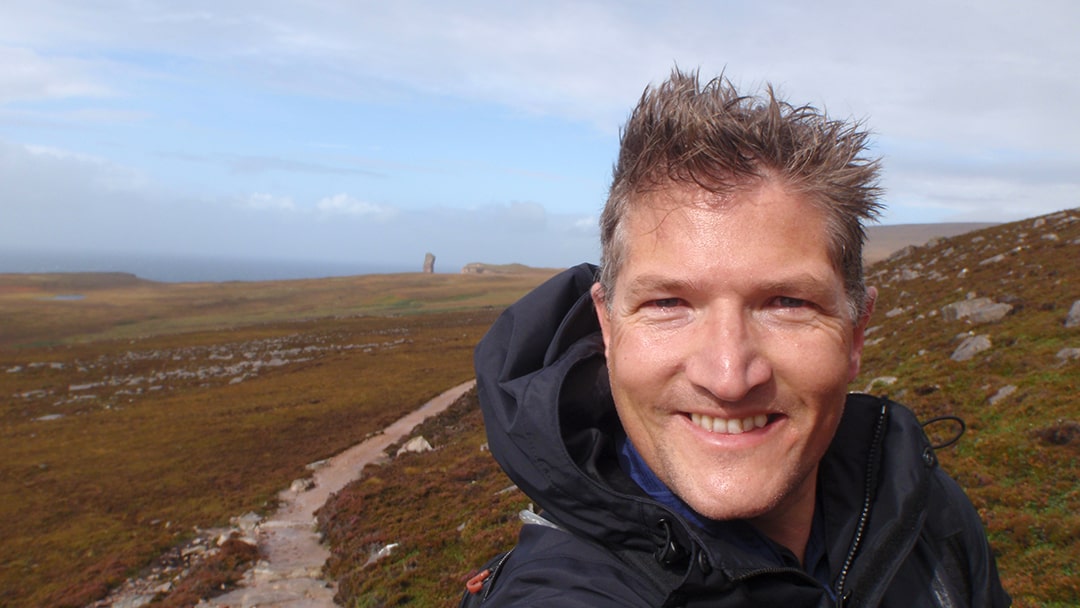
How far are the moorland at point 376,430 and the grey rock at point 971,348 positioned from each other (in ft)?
0.79

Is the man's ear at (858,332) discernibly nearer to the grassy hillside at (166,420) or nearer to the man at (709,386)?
the man at (709,386)

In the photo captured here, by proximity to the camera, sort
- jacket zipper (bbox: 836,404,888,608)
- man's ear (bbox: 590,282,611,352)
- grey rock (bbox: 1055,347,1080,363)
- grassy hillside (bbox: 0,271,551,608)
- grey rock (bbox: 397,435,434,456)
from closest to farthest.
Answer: jacket zipper (bbox: 836,404,888,608), man's ear (bbox: 590,282,611,352), grey rock (bbox: 1055,347,1080,363), grassy hillside (bbox: 0,271,551,608), grey rock (bbox: 397,435,434,456)

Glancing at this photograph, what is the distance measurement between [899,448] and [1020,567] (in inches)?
290

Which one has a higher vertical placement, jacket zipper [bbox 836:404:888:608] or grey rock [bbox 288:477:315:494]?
jacket zipper [bbox 836:404:888:608]

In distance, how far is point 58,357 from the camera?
58.3 meters

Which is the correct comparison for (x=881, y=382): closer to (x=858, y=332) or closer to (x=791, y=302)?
(x=858, y=332)

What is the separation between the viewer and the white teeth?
219cm

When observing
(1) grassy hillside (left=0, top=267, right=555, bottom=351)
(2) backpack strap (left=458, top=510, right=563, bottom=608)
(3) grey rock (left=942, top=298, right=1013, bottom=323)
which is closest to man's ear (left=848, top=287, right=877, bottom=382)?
(2) backpack strap (left=458, top=510, right=563, bottom=608)

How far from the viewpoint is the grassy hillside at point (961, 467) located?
901 centimetres

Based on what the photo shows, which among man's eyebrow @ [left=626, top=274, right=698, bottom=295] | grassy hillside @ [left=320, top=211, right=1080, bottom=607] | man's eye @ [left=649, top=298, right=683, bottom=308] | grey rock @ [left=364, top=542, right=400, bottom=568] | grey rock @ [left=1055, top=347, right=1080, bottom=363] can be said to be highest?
man's eyebrow @ [left=626, top=274, right=698, bottom=295]

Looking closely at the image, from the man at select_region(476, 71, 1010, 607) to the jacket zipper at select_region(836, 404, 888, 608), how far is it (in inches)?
0.7

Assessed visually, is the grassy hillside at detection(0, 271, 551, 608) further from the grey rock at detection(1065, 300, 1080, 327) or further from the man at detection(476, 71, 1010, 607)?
the grey rock at detection(1065, 300, 1080, 327)

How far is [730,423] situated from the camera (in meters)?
2.19

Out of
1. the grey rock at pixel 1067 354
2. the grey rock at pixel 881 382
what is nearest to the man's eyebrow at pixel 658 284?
the grey rock at pixel 1067 354
